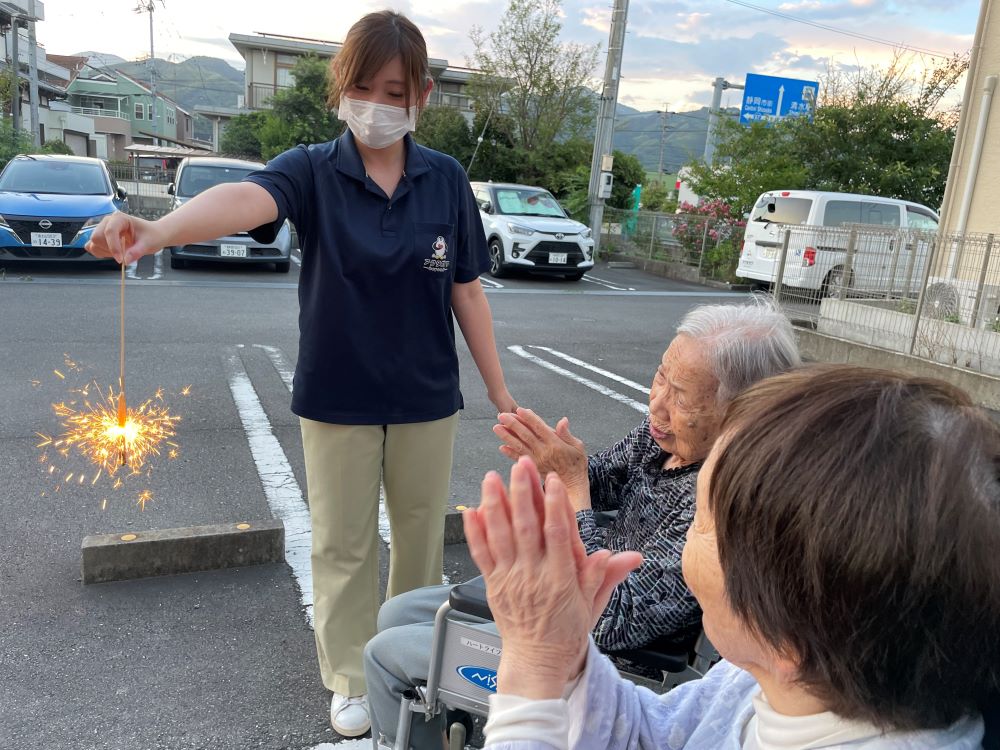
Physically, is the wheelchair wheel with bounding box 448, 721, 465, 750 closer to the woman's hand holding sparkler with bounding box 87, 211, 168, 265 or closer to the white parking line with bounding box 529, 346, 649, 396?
the woman's hand holding sparkler with bounding box 87, 211, 168, 265

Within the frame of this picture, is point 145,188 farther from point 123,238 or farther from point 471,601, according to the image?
point 471,601

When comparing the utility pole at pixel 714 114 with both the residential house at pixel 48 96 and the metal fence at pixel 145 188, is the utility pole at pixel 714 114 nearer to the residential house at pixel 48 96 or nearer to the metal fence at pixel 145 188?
the metal fence at pixel 145 188

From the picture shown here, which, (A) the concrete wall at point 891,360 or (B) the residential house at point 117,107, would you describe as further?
(B) the residential house at point 117,107

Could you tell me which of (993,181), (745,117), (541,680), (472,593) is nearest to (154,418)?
(472,593)

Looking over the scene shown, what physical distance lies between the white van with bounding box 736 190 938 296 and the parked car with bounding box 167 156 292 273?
7517mm

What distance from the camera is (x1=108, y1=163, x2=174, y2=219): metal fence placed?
17.8m

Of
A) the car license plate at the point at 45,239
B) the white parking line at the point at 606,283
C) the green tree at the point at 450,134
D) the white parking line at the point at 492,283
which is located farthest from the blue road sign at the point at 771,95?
the car license plate at the point at 45,239

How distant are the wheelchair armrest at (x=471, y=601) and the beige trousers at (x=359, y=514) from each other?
2.60ft

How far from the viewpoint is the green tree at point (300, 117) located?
28.7m

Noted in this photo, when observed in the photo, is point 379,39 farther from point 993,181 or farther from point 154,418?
point 993,181

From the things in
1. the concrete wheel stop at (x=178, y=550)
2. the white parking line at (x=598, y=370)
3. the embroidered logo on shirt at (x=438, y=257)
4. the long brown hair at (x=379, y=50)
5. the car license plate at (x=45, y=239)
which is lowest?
the concrete wheel stop at (x=178, y=550)

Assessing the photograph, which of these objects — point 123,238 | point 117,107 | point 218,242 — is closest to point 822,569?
point 123,238

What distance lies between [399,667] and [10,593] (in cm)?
204

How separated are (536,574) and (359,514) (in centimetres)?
149
